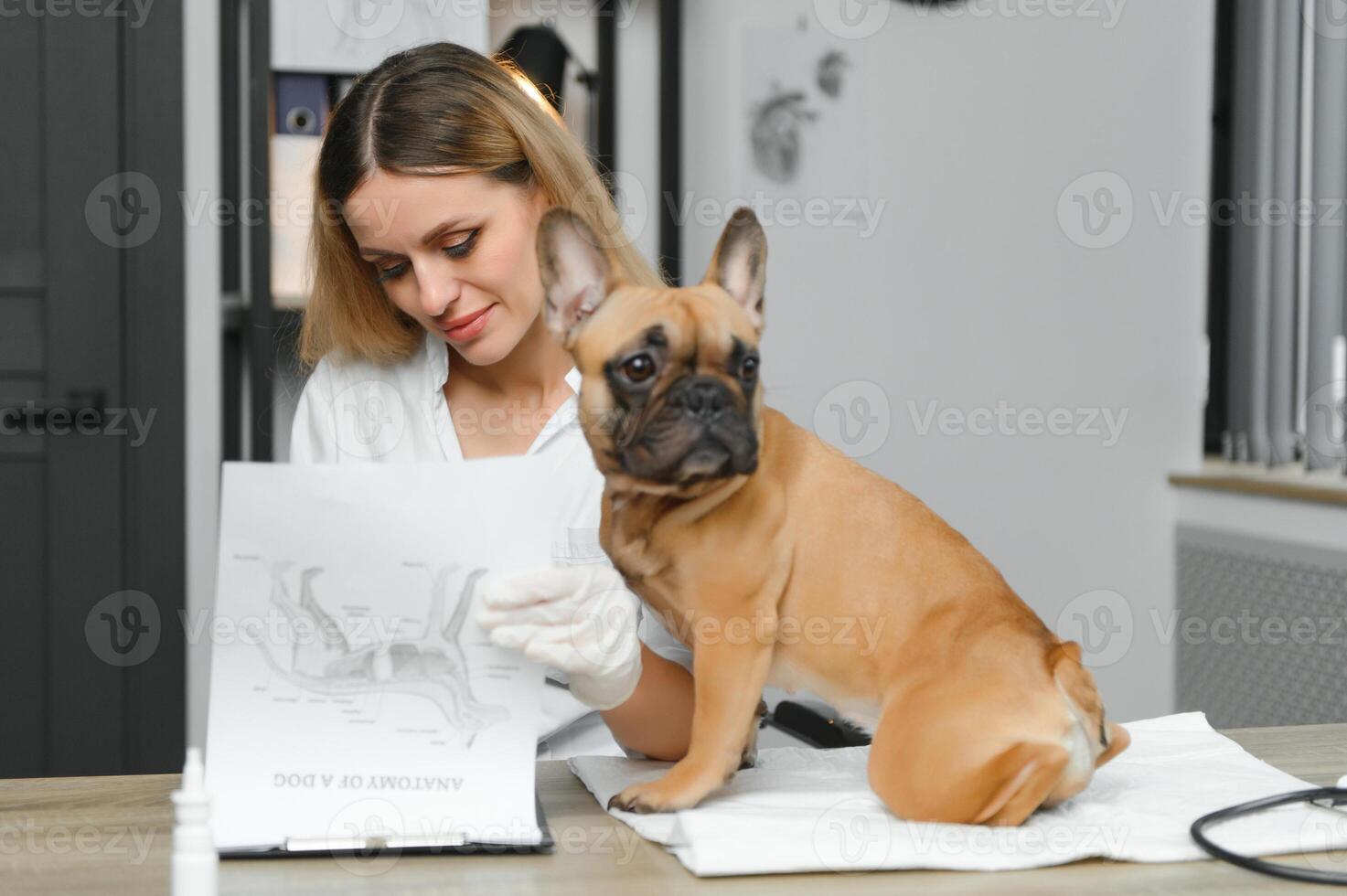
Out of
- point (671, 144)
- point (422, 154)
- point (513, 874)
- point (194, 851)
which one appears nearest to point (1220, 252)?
point (671, 144)

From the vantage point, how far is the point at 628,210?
2836 mm

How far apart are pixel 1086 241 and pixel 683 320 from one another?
2.31 m

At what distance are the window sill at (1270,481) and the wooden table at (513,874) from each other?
76.7 inches

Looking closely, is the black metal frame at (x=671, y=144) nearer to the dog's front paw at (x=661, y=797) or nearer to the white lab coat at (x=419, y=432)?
the white lab coat at (x=419, y=432)

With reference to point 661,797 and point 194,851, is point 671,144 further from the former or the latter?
point 194,851

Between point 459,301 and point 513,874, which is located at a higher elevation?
point 459,301

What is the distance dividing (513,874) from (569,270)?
0.43 meters

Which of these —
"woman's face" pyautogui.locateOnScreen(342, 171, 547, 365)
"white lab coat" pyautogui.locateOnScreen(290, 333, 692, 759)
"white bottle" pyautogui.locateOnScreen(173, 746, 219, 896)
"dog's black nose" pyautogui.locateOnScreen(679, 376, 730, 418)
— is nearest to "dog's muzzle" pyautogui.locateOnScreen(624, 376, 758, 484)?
"dog's black nose" pyautogui.locateOnScreen(679, 376, 730, 418)

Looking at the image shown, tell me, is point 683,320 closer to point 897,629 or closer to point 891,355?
point 897,629

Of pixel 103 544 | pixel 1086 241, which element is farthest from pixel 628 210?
pixel 103 544

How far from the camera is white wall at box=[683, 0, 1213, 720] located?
285 centimetres

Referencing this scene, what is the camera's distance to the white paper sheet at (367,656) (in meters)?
0.84

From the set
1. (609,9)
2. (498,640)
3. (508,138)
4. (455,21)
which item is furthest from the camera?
(609,9)

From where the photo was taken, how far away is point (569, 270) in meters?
0.94
